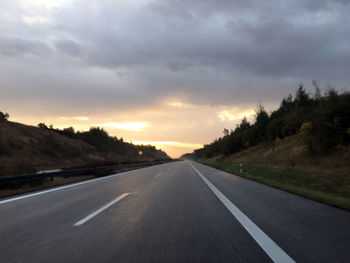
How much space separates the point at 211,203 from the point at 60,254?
15.1 ft

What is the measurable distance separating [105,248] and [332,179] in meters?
13.4

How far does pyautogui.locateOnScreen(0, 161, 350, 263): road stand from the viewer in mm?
3342

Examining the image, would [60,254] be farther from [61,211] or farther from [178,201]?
[178,201]

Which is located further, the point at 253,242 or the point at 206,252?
the point at 253,242

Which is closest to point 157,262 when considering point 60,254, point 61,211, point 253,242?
point 60,254

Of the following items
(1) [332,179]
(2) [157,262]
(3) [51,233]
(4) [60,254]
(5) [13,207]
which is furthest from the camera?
(1) [332,179]

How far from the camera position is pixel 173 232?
14.3ft

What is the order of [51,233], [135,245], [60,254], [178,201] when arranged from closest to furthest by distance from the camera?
[60,254] → [135,245] → [51,233] → [178,201]

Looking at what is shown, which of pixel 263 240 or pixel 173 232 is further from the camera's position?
pixel 173 232

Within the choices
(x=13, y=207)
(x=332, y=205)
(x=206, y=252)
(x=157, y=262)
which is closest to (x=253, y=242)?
(x=206, y=252)

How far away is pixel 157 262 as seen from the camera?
122 inches

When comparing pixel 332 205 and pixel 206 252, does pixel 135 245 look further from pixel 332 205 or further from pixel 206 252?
pixel 332 205

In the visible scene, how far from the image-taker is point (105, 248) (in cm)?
357

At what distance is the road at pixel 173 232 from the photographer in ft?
11.0
